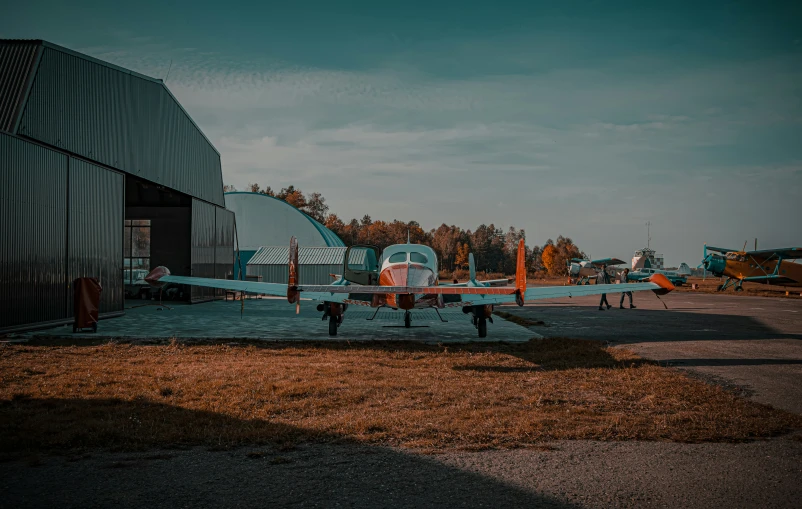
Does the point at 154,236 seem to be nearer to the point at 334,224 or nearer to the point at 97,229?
the point at 97,229

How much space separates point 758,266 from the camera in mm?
42594

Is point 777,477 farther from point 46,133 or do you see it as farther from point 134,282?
point 134,282

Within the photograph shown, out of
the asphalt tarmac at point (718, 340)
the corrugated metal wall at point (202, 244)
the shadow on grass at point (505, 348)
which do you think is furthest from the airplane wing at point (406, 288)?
the corrugated metal wall at point (202, 244)

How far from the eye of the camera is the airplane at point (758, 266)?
136 feet

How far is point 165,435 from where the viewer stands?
555cm

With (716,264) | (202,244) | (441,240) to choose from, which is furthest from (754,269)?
(441,240)

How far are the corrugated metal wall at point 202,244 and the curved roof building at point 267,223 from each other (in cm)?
2367

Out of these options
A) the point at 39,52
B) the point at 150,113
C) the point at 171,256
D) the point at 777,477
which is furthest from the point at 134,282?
the point at 777,477

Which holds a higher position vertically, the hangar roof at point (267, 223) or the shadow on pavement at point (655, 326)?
the hangar roof at point (267, 223)

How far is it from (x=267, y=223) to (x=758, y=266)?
144 feet

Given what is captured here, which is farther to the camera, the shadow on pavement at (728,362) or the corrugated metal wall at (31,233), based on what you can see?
the corrugated metal wall at (31,233)

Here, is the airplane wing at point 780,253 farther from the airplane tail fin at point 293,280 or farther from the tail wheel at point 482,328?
the airplane tail fin at point 293,280

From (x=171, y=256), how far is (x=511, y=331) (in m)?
21.2

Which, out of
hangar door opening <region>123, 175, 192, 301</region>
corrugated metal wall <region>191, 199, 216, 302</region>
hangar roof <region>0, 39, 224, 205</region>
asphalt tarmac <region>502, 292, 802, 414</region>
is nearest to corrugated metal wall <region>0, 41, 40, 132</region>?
hangar roof <region>0, 39, 224, 205</region>
